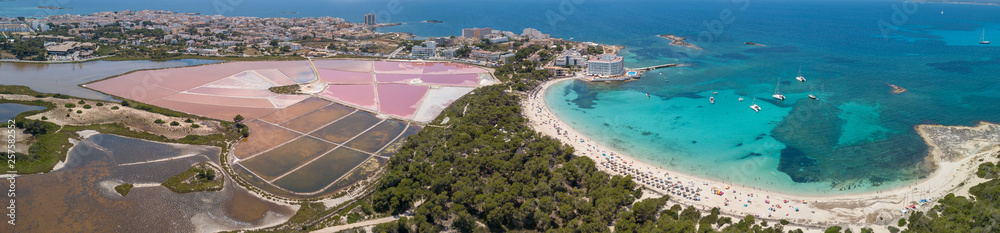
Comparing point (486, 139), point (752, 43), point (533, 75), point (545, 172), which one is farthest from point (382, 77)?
point (752, 43)

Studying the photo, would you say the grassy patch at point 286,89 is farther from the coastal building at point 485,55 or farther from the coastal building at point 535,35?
the coastal building at point 535,35

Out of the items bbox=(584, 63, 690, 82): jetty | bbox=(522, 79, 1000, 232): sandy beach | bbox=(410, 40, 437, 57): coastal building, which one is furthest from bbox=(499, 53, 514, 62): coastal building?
bbox=(522, 79, 1000, 232): sandy beach

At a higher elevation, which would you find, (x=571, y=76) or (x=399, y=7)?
(x=399, y=7)

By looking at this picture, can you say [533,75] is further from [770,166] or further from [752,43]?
[752,43]

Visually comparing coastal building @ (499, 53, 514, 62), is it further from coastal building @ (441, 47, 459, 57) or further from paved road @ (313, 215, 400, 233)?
paved road @ (313, 215, 400, 233)

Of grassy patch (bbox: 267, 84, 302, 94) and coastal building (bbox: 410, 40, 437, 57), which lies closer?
grassy patch (bbox: 267, 84, 302, 94)

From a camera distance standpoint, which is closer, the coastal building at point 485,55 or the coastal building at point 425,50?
the coastal building at point 485,55

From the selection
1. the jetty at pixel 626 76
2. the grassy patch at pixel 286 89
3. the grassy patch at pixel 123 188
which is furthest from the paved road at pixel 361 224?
the jetty at pixel 626 76
